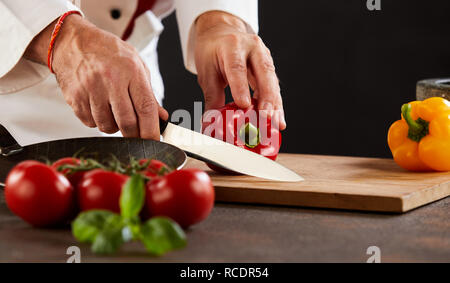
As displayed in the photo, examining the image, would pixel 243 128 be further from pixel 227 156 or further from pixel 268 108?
pixel 227 156

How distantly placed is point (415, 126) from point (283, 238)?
671 mm

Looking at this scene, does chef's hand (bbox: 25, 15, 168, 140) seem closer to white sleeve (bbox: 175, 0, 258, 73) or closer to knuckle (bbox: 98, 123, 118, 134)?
knuckle (bbox: 98, 123, 118, 134)

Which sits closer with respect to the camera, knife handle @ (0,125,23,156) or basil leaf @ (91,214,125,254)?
basil leaf @ (91,214,125,254)

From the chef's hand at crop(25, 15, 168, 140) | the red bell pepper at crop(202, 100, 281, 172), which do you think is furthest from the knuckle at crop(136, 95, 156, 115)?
the red bell pepper at crop(202, 100, 281, 172)

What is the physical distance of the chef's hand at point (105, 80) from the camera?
111 cm

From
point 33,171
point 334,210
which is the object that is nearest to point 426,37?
point 334,210

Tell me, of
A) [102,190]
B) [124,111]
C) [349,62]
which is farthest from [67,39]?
[349,62]

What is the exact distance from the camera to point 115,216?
70cm

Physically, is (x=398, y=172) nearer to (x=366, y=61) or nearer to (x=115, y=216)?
(x=115, y=216)

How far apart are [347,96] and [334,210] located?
64.3 inches

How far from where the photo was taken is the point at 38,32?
1179mm

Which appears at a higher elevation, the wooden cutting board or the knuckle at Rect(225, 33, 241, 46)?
the knuckle at Rect(225, 33, 241, 46)

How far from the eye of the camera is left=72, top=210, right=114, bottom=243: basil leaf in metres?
0.71

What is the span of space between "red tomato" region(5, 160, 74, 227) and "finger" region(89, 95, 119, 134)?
1.09ft
